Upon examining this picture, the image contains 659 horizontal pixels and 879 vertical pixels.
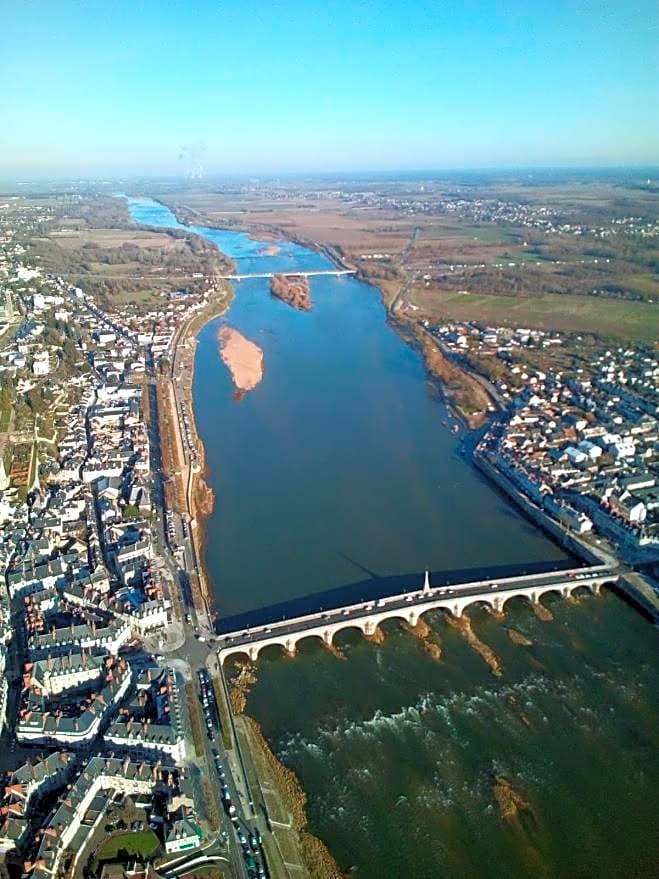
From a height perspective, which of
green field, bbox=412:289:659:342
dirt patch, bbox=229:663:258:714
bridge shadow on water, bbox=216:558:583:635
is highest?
green field, bbox=412:289:659:342

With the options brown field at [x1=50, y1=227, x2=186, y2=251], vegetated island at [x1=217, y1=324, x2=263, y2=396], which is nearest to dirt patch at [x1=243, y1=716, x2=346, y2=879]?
vegetated island at [x1=217, y1=324, x2=263, y2=396]

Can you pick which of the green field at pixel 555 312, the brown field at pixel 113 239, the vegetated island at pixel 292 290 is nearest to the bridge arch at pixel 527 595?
the green field at pixel 555 312

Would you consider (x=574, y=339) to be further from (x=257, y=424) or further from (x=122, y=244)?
(x=122, y=244)

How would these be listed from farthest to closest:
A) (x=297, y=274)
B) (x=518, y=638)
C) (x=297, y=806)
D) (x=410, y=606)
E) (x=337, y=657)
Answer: (x=297, y=274) < (x=410, y=606) < (x=518, y=638) < (x=337, y=657) < (x=297, y=806)

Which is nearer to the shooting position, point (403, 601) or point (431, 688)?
point (431, 688)

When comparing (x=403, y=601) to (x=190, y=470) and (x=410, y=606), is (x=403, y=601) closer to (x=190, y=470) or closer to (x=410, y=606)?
(x=410, y=606)

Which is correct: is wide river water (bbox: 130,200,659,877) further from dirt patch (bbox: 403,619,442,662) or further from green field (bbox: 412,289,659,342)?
green field (bbox: 412,289,659,342)

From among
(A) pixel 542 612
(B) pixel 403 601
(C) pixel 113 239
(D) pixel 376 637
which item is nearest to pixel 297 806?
(D) pixel 376 637
